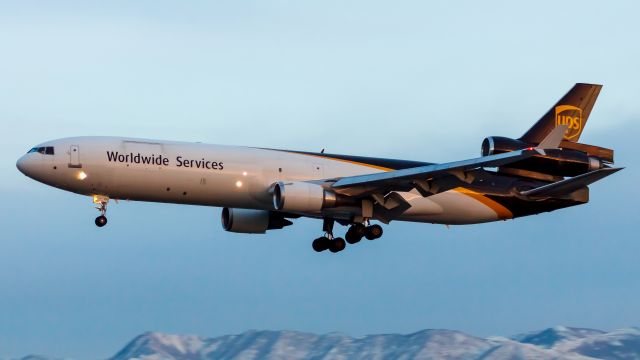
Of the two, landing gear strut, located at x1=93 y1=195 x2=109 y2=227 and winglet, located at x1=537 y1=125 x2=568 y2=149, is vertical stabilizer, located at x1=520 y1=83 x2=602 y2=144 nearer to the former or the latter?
winglet, located at x1=537 y1=125 x2=568 y2=149

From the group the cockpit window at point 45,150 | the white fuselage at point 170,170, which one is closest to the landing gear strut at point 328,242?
the white fuselage at point 170,170

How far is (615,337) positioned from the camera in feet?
623

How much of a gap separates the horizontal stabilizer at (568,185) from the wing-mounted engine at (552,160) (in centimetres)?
110

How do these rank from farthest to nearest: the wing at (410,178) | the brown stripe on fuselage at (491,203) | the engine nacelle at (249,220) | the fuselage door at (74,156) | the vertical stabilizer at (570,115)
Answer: the vertical stabilizer at (570,115) → the engine nacelle at (249,220) → the brown stripe on fuselage at (491,203) → the fuselage door at (74,156) → the wing at (410,178)

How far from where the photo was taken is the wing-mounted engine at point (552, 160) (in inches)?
2290

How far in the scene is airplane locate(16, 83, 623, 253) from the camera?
53062mm

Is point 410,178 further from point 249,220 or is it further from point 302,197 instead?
point 249,220

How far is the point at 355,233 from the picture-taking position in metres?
58.1

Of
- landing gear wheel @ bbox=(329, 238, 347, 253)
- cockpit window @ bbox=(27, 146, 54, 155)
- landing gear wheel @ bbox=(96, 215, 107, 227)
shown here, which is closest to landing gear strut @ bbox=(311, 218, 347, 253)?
landing gear wheel @ bbox=(329, 238, 347, 253)

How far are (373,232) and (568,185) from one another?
34.7 ft

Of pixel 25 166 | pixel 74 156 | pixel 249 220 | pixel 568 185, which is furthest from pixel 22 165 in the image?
pixel 568 185

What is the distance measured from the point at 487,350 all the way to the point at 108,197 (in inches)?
5994

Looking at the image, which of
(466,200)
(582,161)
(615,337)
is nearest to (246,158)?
(466,200)

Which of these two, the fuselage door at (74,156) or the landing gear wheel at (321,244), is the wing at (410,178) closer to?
the landing gear wheel at (321,244)
